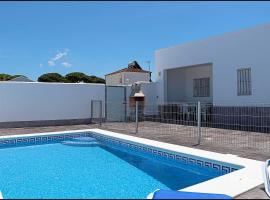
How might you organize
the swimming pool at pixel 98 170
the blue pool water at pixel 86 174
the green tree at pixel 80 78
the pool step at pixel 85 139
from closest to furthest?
the blue pool water at pixel 86 174
the swimming pool at pixel 98 170
the pool step at pixel 85 139
the green tree at pixel 80 78

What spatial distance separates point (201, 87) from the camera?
63.2ft

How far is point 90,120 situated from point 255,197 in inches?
520

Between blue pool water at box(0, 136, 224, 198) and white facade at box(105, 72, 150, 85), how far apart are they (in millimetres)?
17680

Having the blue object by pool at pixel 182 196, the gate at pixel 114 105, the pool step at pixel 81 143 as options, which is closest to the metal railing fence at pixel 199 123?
the gate at pixel 114 105

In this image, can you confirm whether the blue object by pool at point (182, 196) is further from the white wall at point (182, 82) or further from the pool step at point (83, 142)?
the white wall at point (182, 82)

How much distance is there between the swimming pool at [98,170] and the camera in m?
5.88

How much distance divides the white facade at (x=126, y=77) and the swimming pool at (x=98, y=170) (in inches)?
663

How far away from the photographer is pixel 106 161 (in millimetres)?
8570

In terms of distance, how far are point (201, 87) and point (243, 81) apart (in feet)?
16.4

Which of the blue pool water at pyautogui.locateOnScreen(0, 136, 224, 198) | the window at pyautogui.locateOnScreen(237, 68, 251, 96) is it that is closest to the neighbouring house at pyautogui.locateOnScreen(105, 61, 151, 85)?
the window at pyautogui.locateOnScreen(237, 68, 251, 96)

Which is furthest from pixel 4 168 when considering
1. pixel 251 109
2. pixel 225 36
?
pixel 225 36

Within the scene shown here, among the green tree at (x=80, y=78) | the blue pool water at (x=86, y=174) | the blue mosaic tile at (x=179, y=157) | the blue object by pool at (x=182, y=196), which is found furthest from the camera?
the green tree at (x=80, y=78)

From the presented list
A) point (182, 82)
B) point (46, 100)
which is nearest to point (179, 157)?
point (46, 100)

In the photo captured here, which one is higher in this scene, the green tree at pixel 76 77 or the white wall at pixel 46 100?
the green tree at pixel 76 77
